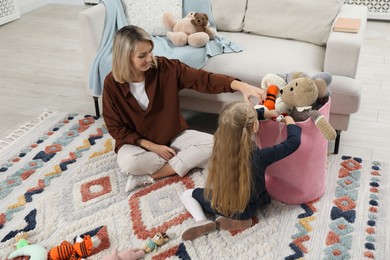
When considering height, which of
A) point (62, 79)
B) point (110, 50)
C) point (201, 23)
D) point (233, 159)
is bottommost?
point (62, 79)

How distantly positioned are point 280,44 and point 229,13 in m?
0.39

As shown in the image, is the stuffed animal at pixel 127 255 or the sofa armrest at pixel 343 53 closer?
the stuffed animal at pixel 127 255

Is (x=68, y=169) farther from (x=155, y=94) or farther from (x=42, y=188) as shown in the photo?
(x=155, y=94)

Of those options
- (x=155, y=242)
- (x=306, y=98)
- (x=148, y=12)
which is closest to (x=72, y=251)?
(x=155, y=242)

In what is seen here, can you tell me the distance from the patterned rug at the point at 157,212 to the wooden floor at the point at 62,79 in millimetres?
304

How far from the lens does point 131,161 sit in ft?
6.73

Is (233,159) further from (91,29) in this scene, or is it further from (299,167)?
(91,29)

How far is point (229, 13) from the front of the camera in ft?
9.07

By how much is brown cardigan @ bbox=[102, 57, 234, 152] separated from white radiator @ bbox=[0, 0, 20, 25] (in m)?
2.77

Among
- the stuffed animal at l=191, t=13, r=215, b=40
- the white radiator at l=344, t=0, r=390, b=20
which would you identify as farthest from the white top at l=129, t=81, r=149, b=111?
the white radiator at l=344, t=0, r=390, b=20

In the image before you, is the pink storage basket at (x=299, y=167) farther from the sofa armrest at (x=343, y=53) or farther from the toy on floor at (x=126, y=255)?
the toy on floor at (x=126, y=255)

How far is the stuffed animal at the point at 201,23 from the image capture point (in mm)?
2514

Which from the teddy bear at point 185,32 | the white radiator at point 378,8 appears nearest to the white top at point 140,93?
the teddy bear at point 185,32

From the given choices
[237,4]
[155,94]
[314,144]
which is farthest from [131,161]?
[237,4]
